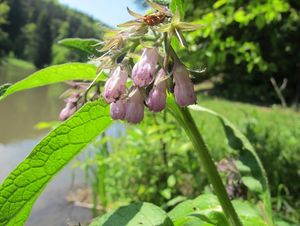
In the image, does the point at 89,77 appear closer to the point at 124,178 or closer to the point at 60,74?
the point at 60,74

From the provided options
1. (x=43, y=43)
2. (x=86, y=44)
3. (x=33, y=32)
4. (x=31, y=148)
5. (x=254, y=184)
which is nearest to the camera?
(x=86, y=44)

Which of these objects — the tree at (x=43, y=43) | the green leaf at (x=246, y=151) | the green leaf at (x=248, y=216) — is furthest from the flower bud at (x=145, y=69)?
the tree at (x=43, y=43)

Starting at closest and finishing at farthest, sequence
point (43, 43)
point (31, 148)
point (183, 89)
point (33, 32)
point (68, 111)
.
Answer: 1. point (183, 89)
2. point (68, 111)
3. point (31, 148)
4. point (33, 32)
5. point (43, 43)

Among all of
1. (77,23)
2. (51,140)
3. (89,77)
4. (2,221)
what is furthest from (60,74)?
(77,23)

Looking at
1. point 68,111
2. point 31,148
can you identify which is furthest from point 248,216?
point 31,148

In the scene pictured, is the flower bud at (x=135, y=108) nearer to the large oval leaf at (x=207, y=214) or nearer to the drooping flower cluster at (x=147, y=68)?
the drooping flower cluster at (x=147, y=68)

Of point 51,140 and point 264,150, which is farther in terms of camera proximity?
point 264,150

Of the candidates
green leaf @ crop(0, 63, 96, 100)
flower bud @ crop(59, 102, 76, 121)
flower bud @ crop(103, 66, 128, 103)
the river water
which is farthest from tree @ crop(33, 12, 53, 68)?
flower bud @ crop(103, 66, 128, 103)

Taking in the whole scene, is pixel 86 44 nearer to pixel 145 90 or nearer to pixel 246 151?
pixel 145 90
